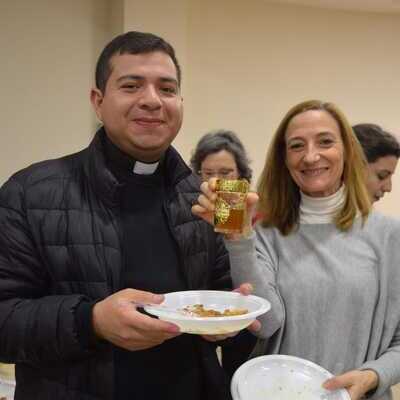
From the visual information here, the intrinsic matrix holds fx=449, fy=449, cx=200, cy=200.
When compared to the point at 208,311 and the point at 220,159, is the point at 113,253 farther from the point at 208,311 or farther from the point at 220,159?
the point at 220,159

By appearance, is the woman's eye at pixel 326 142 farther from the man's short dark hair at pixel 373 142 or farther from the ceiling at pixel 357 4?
the ceiling at pixel 357 4

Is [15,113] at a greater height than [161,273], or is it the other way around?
[15,113]

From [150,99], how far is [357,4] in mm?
3262

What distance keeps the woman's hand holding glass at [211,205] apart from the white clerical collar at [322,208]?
32 cm

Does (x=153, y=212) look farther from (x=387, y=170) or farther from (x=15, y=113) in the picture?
(x=15, y=113)

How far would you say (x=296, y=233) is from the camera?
1.47 meters

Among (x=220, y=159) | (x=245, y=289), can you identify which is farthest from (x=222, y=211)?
(x=220, y=159)

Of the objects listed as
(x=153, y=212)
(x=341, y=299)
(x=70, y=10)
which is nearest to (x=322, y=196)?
(x=341, y=299)

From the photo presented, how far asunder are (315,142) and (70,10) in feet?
8.26

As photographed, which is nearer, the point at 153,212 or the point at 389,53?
the point at 153,212

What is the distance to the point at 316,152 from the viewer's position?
4.73ft

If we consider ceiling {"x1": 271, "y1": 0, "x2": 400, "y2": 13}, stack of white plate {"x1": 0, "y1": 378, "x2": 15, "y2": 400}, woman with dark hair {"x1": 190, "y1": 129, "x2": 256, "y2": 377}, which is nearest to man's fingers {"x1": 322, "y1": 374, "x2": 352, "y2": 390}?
stack of white plate {"x1": 0, "y1": 378, "x2": 15, "y2": 400}

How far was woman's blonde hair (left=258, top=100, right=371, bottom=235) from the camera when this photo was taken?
145 cm

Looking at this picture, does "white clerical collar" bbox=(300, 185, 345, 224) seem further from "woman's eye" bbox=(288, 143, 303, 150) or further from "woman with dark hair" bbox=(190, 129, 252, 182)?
"woman with dark hair" bbox=(190, 129, 252, 182)
